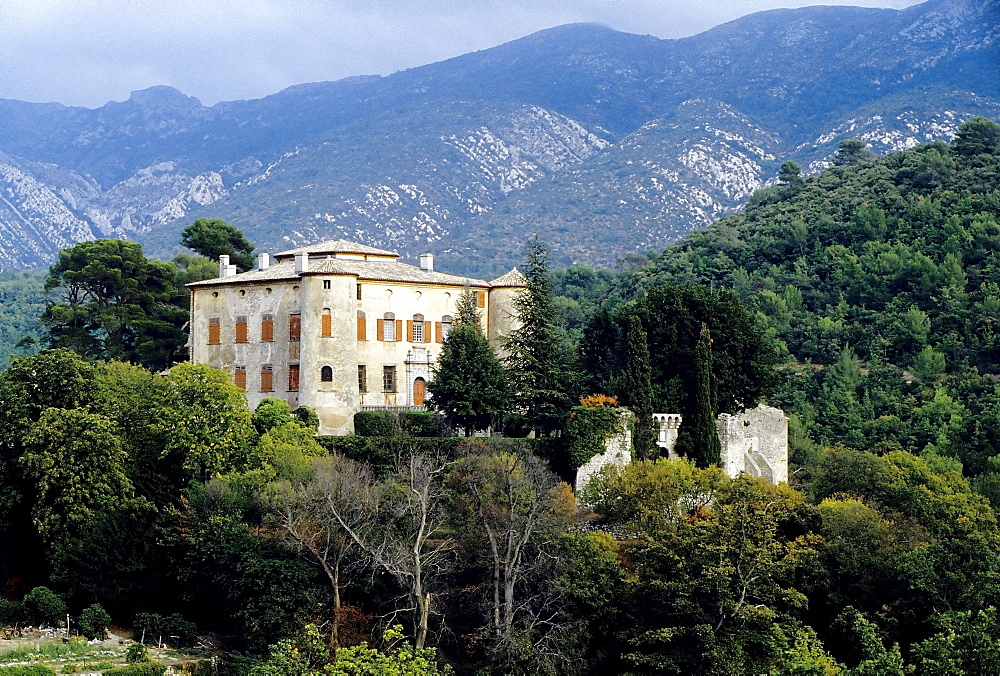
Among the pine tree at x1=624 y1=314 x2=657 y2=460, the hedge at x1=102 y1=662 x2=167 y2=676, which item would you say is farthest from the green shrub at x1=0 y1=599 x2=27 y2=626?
the pine tree at x1=624 y1=314 x2=657 y2=460

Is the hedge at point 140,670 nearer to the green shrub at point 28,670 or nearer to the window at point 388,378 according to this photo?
the green shrub at point 28,670

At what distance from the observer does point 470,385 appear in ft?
139

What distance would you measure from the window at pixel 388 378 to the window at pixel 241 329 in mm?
5154

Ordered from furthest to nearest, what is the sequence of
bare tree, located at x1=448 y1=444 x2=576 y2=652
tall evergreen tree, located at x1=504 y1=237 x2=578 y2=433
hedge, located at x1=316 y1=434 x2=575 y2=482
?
1. tall evergreen tree, located at x1=504 y1=237 x2=578 y2=433
2. hedge, located at x1=316 y1=434 x2=575 y2=482
3. bare tree, located at x1=448 y1=444 x2=576 y2=652

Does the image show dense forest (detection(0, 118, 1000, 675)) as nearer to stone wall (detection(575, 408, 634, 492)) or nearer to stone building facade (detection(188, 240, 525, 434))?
stone wall (detection(575, 408, 634, 492))

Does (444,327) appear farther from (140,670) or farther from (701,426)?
(140,670)

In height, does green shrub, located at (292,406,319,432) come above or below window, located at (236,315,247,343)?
below

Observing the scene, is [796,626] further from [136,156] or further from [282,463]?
[136,156]

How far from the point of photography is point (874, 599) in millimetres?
34531

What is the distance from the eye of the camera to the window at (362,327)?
152 ft

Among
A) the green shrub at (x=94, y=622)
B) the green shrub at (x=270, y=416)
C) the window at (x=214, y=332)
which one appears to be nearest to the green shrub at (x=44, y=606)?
the green shrub at (x=94, y=622)

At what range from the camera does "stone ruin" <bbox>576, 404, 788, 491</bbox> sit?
4081 centimetres

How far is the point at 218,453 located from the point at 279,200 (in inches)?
4187

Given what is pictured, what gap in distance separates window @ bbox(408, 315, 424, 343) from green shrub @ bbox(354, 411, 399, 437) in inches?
171
